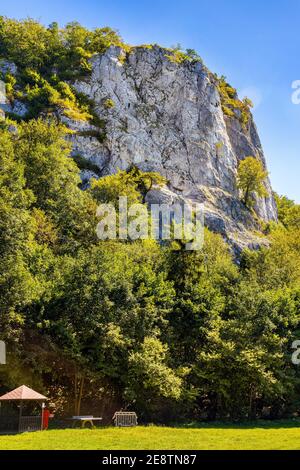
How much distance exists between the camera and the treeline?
3150 cm

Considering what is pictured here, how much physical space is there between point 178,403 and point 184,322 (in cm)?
607

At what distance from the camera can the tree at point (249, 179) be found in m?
90.4

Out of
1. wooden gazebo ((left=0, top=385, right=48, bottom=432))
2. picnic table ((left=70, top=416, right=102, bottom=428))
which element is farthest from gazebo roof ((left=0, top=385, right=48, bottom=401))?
picnic table ((left=70, top=416, right=102, bottom=428))

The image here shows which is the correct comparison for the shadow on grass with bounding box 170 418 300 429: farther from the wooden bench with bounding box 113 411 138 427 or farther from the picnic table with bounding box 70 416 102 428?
the picnic table with bounding box 70 416 102 428

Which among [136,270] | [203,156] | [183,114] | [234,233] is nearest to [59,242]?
[136,270]

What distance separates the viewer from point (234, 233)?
257ft

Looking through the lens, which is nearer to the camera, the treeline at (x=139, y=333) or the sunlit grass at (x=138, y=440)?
the sunlit grass at (x=138, y=440)

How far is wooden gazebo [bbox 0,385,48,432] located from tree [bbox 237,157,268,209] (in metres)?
71.2

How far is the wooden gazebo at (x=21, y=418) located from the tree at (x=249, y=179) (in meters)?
71.2

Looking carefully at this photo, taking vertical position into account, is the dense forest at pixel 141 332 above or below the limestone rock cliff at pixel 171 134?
below

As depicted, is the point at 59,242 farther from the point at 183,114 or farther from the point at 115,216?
the point at 183,114

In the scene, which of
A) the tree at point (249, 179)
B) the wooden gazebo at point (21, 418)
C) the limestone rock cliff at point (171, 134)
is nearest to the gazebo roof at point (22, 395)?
the wooden gazebo at point (21, 418)

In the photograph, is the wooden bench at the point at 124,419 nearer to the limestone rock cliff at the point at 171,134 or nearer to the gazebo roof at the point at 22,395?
the gazebo roof at the point at 22,395

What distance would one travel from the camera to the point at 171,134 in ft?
299
